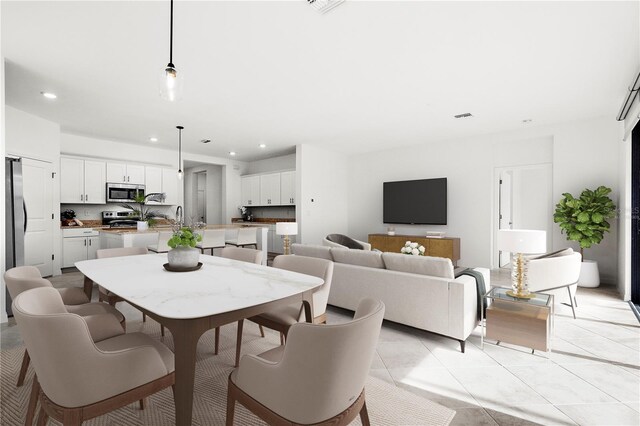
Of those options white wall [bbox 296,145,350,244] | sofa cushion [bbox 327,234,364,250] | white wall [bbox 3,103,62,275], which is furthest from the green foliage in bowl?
white wall [bbox 296,145,350,244]

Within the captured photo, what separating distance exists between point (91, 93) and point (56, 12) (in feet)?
5.85

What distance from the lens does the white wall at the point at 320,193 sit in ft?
21.7

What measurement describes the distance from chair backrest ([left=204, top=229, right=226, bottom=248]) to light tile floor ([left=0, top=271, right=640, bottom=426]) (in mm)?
2242

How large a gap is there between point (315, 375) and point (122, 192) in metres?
6.88

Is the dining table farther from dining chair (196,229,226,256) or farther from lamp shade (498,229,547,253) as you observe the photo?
dining chair (196,229,226,256)

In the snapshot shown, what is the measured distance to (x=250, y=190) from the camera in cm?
841

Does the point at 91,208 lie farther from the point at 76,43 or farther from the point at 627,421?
the point at 627,421

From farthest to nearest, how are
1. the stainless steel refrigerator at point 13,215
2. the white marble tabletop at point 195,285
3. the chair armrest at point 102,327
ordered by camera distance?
the stainless steel refrigerator at point 13,215 → the chair armrest at point 102,327 → the white marble tabletop at point 195,285

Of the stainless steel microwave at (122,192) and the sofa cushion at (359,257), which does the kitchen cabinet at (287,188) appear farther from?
the sofa cushion at (359,257)

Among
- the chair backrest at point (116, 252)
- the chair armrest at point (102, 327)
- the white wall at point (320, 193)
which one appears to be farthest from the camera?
the white wall at point (320, 193)

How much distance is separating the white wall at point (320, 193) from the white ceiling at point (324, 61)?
177cm

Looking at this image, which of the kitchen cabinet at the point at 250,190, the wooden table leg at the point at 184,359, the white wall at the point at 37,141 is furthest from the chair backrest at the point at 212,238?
the wooden table leg at the point at 184,359

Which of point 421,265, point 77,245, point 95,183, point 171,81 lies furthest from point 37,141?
point 421,265

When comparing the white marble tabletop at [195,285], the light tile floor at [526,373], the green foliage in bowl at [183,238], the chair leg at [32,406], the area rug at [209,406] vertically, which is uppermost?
the green foliage in bowl at [183,238]
